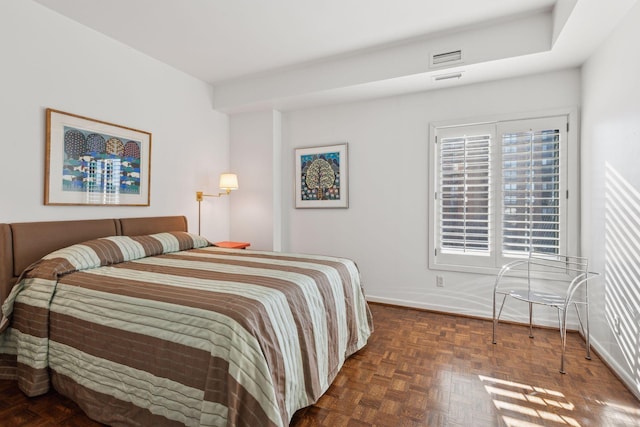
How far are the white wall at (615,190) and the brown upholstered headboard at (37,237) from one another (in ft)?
13.0

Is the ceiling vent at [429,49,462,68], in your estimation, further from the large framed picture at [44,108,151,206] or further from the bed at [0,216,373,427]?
the large framed picture at [44,108,151,206]

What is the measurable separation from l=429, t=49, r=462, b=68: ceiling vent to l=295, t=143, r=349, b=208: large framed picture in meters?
1.32

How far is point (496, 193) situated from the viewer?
3180 mm

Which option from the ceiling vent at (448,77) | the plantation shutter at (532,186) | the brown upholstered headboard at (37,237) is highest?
the ceiling vent at (448,77)

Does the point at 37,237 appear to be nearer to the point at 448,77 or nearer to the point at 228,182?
the point at 228,182

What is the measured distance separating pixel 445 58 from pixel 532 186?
1448 millimetres

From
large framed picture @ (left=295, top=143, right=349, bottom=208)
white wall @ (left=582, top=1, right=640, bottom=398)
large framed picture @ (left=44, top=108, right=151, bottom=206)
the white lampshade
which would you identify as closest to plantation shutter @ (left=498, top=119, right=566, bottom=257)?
white wall @ (left=582, top=1, right=640, bottom=398)

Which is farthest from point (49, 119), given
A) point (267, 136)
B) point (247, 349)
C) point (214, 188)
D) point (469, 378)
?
point (469, 378)

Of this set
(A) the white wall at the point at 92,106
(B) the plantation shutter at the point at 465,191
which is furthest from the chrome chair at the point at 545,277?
(A) the white wall at the point at 92,106

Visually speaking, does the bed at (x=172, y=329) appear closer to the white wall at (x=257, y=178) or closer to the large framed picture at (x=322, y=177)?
the large framed picture at (x=322, y=177)

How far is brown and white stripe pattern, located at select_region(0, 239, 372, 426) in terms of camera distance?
1345mm

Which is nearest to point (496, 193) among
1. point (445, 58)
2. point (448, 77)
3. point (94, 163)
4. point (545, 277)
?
point (545, 277)

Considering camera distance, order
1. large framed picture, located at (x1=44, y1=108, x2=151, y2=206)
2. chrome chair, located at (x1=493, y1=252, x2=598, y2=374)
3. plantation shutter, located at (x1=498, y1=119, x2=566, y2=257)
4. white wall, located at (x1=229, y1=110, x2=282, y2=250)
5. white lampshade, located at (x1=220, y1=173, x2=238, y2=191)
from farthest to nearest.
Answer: white wall, located at (x1=229, y1=110, x2=282, y2=250), white lampshade, located at (x1=220, y1=173, x2=238, y2=191), plantation shutter, located at (x1=498, y1=119, x2=566, y2=257), chrome chair, located at (x1=493, y1=252, x2=598, y2=374), large framed picture, located at (x1=44, y1=108, x2=151, y2=206)

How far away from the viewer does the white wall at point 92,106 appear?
7.68ft
